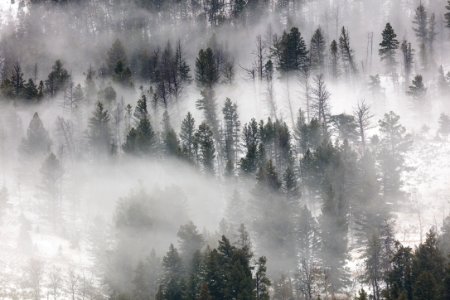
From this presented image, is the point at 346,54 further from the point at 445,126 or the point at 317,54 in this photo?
the point at 445,126

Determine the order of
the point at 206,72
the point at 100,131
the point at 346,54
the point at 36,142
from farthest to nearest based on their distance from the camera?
the point at 346,54, the point at 206,72, the point at 100,131, the point at 36,142

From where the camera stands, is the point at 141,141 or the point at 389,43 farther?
the point at 389,43

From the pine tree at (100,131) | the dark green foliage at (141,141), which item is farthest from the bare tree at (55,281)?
the pine tree at (100,131)

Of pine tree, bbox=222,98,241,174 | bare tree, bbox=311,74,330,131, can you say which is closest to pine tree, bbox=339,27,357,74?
bare tree, bbox=311,74,330,131

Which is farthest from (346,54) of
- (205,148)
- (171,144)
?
(171,144)

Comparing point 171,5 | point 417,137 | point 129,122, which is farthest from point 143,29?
point 417,137

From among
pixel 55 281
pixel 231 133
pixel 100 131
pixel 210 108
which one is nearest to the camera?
pixel 55 281

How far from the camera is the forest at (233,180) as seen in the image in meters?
48.4

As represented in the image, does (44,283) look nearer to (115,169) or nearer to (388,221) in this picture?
(115,169)

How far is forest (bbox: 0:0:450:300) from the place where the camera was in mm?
48438

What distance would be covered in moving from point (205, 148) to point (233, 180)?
6103 millimetres

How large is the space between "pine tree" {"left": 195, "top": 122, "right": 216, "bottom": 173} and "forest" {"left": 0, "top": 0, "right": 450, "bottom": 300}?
10.6 inches

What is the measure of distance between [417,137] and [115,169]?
41.3 m

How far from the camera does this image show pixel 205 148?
70312 mm
